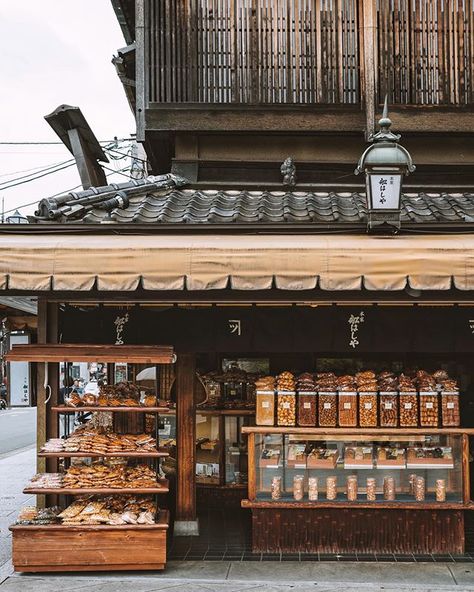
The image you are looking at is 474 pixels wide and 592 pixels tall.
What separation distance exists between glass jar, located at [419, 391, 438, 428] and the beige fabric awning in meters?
2.00

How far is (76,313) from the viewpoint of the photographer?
29.6 ft

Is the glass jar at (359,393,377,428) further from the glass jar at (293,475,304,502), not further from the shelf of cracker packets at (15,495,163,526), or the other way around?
the shelf of cracker packets at (15,495,163,526)

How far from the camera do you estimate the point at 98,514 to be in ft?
26.0

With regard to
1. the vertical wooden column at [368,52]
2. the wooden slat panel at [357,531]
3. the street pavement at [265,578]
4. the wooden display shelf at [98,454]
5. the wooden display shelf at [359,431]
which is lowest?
the street pavement at [265,578]

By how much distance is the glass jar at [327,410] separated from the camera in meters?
8.82

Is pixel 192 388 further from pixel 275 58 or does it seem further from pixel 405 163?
pixel 275 58

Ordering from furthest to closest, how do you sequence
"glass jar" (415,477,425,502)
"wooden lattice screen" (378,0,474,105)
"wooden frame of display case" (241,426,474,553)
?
"wooden lattice screen" (378,0,474,105)
"glass jar" (415,477,425,502)
"wooden frame of display case" (241,426,474,553)

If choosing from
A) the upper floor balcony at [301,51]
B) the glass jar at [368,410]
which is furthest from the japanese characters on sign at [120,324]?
the upper floor balcony at [301,51]

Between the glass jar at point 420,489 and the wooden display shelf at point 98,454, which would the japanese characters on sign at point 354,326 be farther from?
the wooden display shelf at point 98,454

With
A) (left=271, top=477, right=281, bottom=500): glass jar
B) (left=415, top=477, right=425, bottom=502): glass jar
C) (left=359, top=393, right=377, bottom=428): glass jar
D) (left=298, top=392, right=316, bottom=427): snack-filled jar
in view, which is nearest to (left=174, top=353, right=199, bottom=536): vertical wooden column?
(left=271, top=477, right=281, bottom=500): glass jar

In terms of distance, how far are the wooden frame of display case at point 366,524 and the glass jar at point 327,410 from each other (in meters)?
0.32

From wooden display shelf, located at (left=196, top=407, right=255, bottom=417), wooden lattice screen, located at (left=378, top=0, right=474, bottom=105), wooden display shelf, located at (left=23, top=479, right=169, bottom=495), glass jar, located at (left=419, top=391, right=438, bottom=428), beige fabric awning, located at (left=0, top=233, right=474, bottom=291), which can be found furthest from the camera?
A: wooden display shelf, located at (left=196, top=407, right=255, bottom=417)

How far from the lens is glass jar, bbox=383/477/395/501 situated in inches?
341

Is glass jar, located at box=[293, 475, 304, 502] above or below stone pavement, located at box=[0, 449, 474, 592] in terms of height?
above
